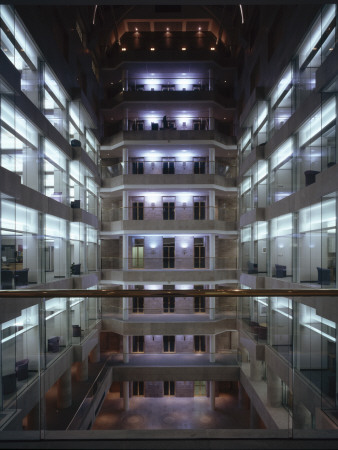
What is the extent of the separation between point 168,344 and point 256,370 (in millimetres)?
6168

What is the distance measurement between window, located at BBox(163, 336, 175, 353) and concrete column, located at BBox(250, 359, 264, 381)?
549 centimetres

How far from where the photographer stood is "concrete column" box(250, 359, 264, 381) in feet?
44.7

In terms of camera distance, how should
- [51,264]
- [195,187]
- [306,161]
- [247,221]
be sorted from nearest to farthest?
[306,161] < [51,264] < [247,221] < [195,187]

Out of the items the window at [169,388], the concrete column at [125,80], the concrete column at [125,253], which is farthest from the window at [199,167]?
the window at [169,388]

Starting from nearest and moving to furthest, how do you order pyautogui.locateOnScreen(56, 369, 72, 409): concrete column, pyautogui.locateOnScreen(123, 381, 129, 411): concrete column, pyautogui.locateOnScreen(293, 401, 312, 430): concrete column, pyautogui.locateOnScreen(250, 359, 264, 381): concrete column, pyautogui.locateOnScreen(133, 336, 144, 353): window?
pyautogui.locateOnScreen(293, 401, 312, 430): concrete column → pyautogui.locateOnScreen(56, 369, 72, 409): concrete column → pyautogui.locateOnScreen(250, 359, 264, 381): concrete column → pyautogui.locateOnScreen(123, 381, 129, 411): concrete column → pyautogui.locateOnScreen(133, 336, 144, 353): window

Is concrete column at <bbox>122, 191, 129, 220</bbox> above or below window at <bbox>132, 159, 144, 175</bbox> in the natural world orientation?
below

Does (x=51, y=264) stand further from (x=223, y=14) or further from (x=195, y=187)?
(x=223, y=14)

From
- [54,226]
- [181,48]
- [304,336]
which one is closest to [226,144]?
[181,48]

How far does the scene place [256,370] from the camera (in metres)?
13.9

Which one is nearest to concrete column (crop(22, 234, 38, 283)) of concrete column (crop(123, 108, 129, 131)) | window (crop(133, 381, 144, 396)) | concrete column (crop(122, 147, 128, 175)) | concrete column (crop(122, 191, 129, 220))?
concrete column (crop(122, 191, 129, 220))

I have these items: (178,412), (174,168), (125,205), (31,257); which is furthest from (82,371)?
(174,168)

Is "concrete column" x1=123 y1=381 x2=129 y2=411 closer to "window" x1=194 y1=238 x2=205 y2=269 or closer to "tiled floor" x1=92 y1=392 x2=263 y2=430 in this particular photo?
"tiled floor" x1=92 y1=392 x2=263 y2=430

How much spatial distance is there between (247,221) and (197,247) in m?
4.27

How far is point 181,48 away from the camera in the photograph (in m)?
20.0
